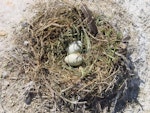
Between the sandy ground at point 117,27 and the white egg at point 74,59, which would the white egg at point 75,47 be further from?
the sandy ground at point 117,27

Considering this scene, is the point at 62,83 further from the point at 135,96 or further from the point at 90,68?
the point at 135,96

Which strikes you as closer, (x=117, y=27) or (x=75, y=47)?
(x=75, y=47)

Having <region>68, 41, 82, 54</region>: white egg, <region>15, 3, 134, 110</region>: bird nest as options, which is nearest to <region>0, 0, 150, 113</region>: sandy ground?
<region>15, 3, 134, 110</region>: bird nest

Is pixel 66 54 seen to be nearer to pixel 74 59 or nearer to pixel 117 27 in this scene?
pixel 74 59

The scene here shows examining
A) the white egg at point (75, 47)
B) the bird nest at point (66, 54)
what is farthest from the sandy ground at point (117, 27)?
the white egg at point (75, 47)

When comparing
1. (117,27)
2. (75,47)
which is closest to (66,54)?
(75,47)
